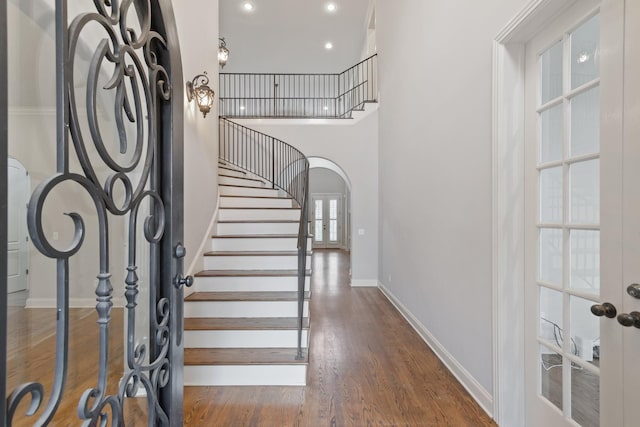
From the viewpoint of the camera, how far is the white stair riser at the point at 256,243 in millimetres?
4051

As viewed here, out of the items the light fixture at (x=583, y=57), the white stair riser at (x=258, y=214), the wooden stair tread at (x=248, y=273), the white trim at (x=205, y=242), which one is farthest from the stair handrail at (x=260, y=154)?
the light fixture at (x=583, y=57)

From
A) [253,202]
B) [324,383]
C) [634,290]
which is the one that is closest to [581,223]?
[634,290]

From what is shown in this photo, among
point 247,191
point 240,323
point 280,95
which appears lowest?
point 240,323

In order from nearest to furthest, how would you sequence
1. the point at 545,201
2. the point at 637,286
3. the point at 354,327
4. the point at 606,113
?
1. the point at 637,286
2. the point at 606,113
3. the point at 545,201
4. the point at 354,327

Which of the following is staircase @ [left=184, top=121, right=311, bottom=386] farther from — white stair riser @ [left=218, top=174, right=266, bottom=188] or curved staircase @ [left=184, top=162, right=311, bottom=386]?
white stair riser @ [left=218, top=174, right=266, bottom=188]

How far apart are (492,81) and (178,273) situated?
219 centimetres

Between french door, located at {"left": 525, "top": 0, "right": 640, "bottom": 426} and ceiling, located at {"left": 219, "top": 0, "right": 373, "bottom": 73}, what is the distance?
6493 millimetres

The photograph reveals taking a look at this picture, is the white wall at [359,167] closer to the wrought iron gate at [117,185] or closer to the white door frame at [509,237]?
the white door frame at [509,237]

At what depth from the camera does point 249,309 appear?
3102 millimetres

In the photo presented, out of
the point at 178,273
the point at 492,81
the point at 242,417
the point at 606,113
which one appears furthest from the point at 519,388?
the point at 178,273

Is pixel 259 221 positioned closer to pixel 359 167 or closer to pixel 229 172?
pixel 229 172

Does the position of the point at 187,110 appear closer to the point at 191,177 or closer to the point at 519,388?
the point at 191,177

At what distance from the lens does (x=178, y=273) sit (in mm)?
1289

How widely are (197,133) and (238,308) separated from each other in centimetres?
185
